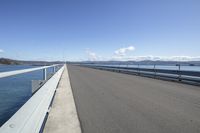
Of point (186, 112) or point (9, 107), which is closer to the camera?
point (186, 112)

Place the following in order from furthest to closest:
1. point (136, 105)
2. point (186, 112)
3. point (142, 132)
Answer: point (136, 105), point (186, 112), point (142, 132)

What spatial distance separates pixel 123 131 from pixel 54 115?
219 centimetres

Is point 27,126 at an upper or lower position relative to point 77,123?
upper

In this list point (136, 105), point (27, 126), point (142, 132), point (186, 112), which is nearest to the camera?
point (27, 126)

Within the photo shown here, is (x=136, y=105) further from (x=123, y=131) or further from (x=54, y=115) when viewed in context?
(x=54, y=115)

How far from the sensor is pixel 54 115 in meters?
5.03

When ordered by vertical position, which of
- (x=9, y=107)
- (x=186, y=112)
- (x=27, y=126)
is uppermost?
(x=27, y=126)

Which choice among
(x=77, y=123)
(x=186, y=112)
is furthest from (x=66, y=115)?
(x=186, y=112)

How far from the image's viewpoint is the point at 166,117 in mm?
4984

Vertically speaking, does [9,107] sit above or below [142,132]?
below

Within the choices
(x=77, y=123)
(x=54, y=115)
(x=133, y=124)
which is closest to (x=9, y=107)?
(x=54, y=115)

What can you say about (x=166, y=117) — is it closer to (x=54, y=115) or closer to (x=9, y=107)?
(x=54, y=115)

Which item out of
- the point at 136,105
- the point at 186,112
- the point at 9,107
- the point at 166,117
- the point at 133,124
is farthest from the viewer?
the point at 9,107

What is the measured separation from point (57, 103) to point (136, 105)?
9.87 ft
